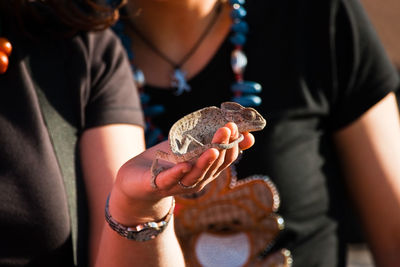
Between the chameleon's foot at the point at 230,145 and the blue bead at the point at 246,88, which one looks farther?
the blue bead at the point at 246,88

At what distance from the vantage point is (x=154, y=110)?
1979mm

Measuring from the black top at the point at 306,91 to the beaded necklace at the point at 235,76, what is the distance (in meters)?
0.02

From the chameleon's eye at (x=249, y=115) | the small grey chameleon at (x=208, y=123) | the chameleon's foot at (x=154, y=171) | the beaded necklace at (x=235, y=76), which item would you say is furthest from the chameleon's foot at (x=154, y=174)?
the beaded necklace at (x=235, y=76)

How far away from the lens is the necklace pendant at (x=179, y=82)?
1993 mm

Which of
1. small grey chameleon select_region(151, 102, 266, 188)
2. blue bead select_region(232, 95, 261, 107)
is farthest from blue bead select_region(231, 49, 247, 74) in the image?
small grey chameleon select_region(151, 102, 266, 188)

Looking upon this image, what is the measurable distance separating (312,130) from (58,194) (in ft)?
3.01

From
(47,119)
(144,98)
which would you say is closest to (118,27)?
(144,98)

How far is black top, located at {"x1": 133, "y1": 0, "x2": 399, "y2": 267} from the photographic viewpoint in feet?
6.36

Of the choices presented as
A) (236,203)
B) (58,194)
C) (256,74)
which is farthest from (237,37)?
(58,194)

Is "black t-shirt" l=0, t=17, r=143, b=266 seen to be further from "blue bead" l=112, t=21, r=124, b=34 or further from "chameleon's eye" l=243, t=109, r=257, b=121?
"chameleon's eye" l=243, t=109, r=257, b=121

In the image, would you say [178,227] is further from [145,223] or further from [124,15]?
[124,15]

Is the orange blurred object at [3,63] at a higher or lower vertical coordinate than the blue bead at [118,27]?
higher

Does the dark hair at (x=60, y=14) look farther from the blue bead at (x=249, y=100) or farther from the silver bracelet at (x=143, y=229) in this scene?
the silver bracelet at (x=143, y=229)

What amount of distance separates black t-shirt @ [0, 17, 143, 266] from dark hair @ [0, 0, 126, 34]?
0.13 feet
